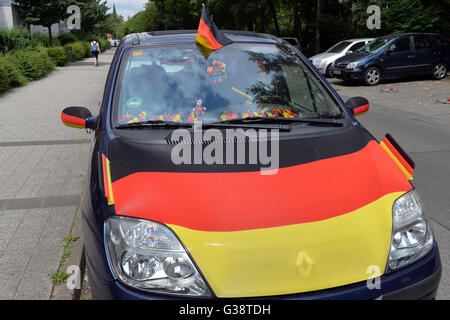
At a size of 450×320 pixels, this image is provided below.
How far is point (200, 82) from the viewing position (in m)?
3.12

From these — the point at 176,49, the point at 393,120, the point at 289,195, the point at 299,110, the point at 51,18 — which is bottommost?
the point at 393,120

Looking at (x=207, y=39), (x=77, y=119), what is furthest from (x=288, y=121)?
(x=77, y=119)

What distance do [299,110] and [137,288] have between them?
174 centimetres

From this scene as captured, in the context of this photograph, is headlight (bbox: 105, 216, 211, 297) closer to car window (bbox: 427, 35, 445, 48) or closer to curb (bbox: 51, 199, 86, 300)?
curb (bbox: 51, 199, 86, 300)

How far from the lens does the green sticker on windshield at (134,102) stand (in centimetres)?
296

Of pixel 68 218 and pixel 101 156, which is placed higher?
pixel 101 156

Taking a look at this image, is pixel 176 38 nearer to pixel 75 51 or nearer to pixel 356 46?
pixel 356 46

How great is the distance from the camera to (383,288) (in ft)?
6.39

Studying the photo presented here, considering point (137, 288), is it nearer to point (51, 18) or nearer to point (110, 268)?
point (110, 268)

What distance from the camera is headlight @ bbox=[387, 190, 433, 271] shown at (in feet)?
6.70

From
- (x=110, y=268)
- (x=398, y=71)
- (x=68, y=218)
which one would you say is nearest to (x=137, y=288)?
(x=110, y=268)

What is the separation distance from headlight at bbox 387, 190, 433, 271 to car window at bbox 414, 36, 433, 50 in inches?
631

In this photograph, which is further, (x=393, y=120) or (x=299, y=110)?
(x=393, y=120)
